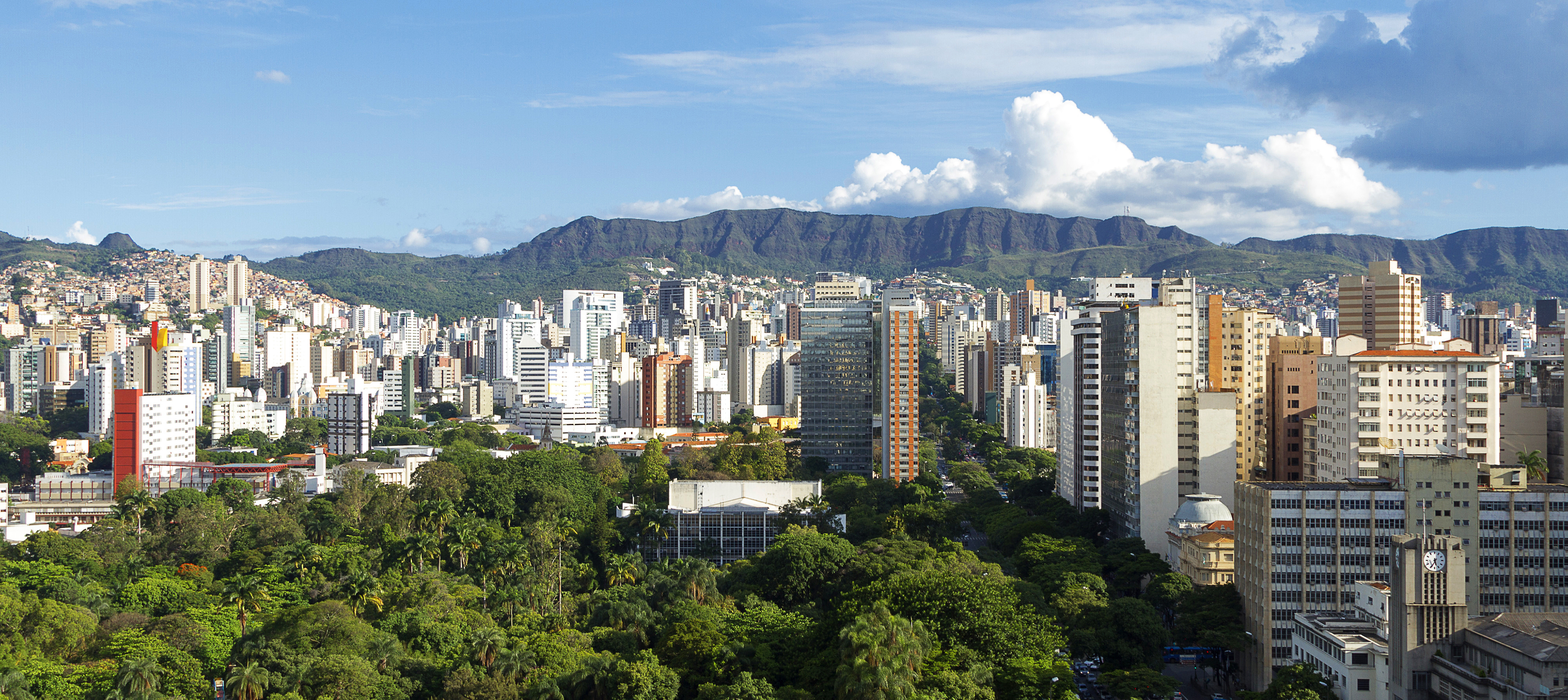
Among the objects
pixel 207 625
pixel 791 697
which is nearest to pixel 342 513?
pixel 207 625

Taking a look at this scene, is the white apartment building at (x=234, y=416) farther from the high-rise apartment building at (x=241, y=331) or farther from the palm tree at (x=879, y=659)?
the palm tree at (x=879, y=659)

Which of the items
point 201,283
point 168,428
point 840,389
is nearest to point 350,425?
point 168,428

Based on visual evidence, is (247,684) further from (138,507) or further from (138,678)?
(138,507)

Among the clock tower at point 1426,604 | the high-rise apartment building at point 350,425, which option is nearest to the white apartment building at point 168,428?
the high-rise apartment building at point 350,425

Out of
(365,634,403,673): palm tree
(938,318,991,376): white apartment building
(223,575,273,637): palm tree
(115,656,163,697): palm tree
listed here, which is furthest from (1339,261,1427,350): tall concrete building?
(938,318,991,376): white apartment building

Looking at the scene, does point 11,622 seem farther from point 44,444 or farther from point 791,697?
point 44,444
